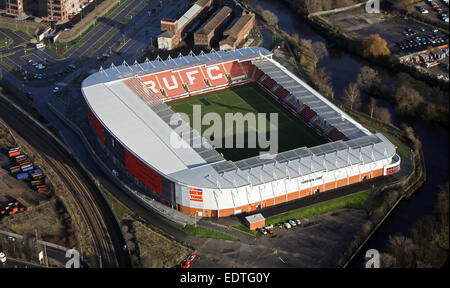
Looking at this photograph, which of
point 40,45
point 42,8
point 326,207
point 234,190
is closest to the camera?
point 234,190

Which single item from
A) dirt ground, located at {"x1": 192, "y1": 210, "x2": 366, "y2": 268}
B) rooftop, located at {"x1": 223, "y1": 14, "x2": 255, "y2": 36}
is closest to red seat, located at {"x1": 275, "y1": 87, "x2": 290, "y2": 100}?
rooftop, located at {"x1": 223, "y1": 14, "x2": 255, "y2": 36}

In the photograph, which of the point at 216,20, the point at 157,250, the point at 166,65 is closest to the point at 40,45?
the point at 166,65

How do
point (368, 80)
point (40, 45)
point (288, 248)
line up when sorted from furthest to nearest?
1. point (40, 45)
2. point (368, 80)
3. point (288, 248)

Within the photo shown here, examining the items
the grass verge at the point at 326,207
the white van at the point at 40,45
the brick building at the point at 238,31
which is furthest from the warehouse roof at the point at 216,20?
the grass verge at the point at 326,207

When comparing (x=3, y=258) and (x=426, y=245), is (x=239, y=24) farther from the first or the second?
(x=426, y=245)

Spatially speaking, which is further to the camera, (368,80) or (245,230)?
(368,80)

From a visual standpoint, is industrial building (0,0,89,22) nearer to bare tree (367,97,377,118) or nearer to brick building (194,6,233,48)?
brick building (194,6,233,48)

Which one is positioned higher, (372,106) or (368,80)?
(368,80)
